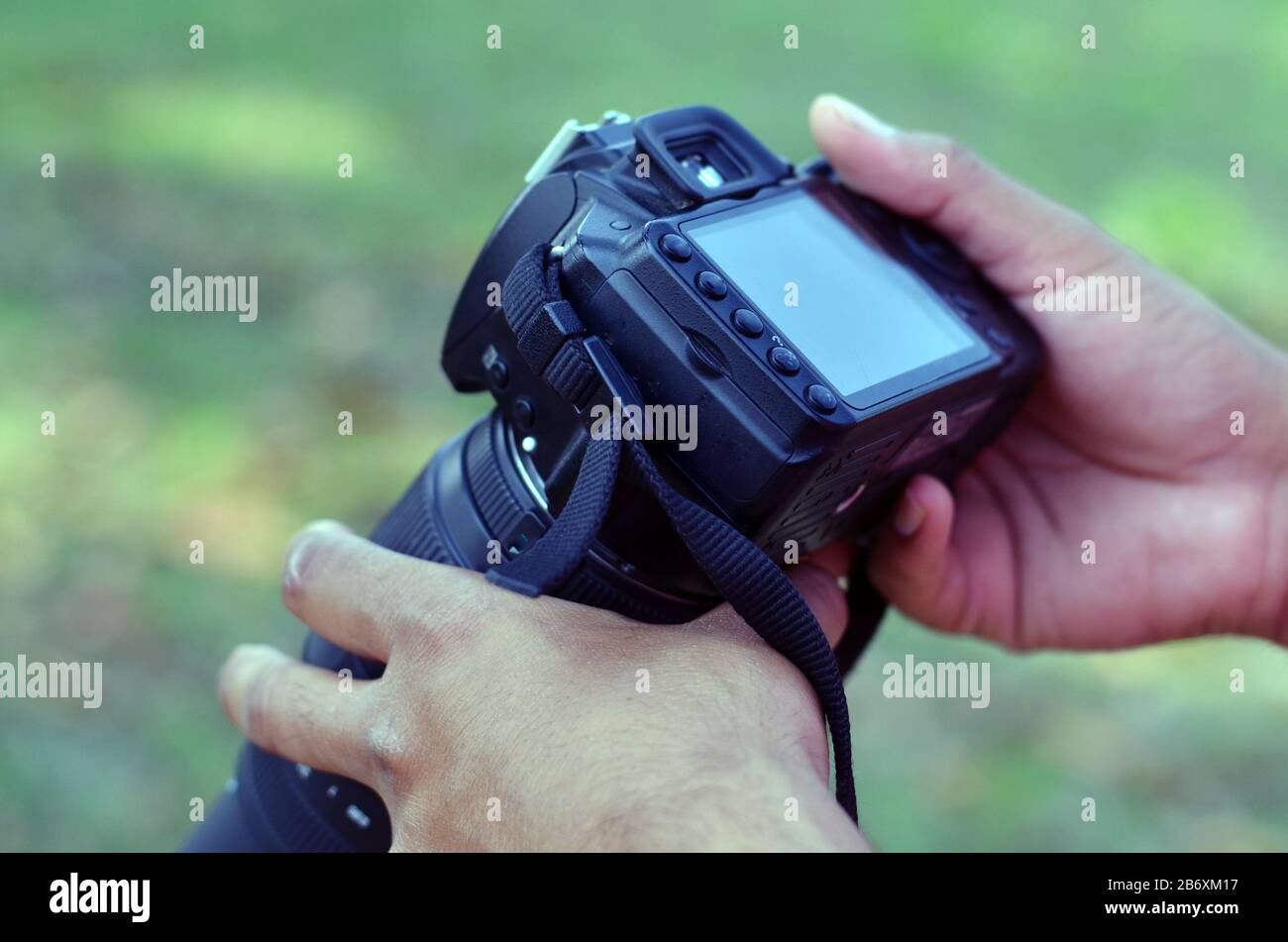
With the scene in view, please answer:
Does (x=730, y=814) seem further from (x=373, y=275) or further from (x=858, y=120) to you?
(x=373, y=275)

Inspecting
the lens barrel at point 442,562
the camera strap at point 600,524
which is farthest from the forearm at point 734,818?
the lens barrel at point 442,562

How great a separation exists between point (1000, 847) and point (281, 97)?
254 cm

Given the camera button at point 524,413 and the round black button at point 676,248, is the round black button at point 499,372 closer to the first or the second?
the camera button at point 524,413

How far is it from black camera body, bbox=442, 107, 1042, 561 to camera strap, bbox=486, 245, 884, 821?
0.04 meters

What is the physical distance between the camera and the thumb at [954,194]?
141 cm

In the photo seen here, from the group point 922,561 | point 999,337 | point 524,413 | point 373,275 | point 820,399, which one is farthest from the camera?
point 373,275

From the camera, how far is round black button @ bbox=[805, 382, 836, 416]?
3.19ft

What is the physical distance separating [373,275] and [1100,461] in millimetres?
1868

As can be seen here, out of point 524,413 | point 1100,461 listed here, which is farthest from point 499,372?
point 1100,461

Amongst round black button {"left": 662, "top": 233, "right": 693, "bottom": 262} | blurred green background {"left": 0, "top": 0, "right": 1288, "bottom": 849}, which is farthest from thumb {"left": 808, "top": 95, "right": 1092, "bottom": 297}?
blurred green background {"left": 0, "top": 0, "right": 1288, "bottom": 849}

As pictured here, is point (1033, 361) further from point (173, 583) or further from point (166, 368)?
point (166, 368)

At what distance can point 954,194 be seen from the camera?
1.45m

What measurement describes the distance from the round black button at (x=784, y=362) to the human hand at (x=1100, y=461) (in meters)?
0.45

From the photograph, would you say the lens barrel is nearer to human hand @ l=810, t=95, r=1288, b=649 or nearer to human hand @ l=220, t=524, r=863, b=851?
human hand @ l=220, t=524, r=863, b=851
